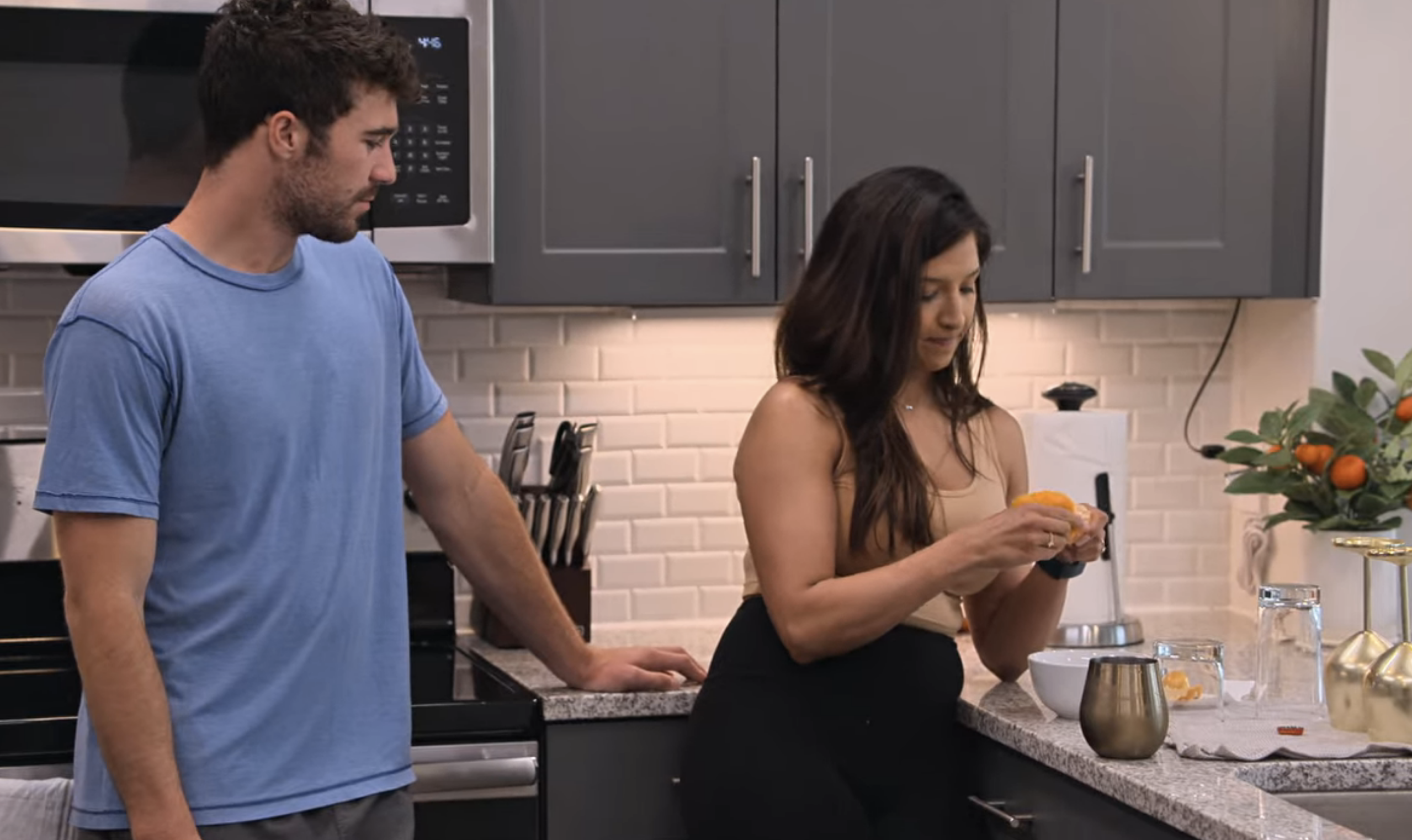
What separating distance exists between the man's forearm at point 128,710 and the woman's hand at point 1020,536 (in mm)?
1023

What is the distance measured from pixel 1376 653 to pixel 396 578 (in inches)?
49.3

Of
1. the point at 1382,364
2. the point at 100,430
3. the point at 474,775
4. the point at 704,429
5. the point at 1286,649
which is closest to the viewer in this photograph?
the point at 100,430

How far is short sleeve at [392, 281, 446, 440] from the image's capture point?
2309 mm

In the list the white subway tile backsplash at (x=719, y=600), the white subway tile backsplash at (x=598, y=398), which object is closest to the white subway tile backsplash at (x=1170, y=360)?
the white subway tile backsplash at (x=719, y=600)

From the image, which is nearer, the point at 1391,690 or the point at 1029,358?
the point at 1391,690

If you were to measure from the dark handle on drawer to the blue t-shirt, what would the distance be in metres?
0.86

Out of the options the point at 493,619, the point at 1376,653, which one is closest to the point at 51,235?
the point at 493,619

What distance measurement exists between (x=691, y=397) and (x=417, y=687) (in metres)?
0.91

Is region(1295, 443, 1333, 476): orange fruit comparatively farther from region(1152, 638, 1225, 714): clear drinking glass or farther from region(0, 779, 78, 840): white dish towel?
region(0, 779, 78, 840): white dish towel

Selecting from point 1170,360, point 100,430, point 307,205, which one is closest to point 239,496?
point 100,430

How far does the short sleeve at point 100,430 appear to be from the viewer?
6.15ft

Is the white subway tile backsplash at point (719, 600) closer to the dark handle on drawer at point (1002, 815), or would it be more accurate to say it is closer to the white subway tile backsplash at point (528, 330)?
the white subway tile backsplash at point (528, 330)

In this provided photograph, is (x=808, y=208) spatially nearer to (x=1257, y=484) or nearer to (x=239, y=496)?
(x=1257, y=484)

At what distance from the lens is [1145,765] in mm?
2254
